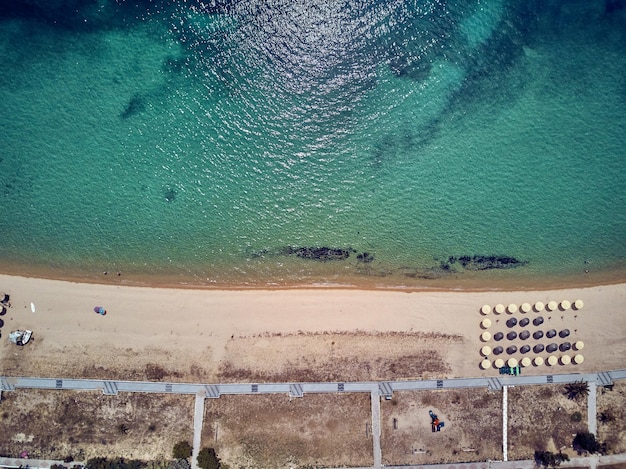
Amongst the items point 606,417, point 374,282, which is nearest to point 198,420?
point 374,282

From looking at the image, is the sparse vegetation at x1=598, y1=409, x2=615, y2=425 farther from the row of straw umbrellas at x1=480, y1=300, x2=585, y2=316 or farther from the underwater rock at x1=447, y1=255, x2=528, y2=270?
the underwater rock at x1=447, y1=255, x2=528, y2=270

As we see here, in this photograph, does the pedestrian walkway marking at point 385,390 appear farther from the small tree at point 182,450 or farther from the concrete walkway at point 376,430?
the small tree at point 182,450

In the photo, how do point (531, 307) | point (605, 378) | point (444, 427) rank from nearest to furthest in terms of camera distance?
point (444, 427) < point (605, 378) < point (531, 307)

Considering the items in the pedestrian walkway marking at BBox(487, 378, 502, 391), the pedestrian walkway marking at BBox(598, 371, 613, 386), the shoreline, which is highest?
the shoreline

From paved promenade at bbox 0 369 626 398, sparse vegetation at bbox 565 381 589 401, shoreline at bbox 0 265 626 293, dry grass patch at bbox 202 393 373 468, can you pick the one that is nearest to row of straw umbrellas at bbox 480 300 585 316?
shoreline at bbox 0 265 626 293

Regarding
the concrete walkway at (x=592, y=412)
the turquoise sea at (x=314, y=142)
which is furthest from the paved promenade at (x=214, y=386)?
the concrete walkway at (x=592, y=412)

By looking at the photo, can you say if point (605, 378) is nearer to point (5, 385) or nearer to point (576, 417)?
point (576, 417)
